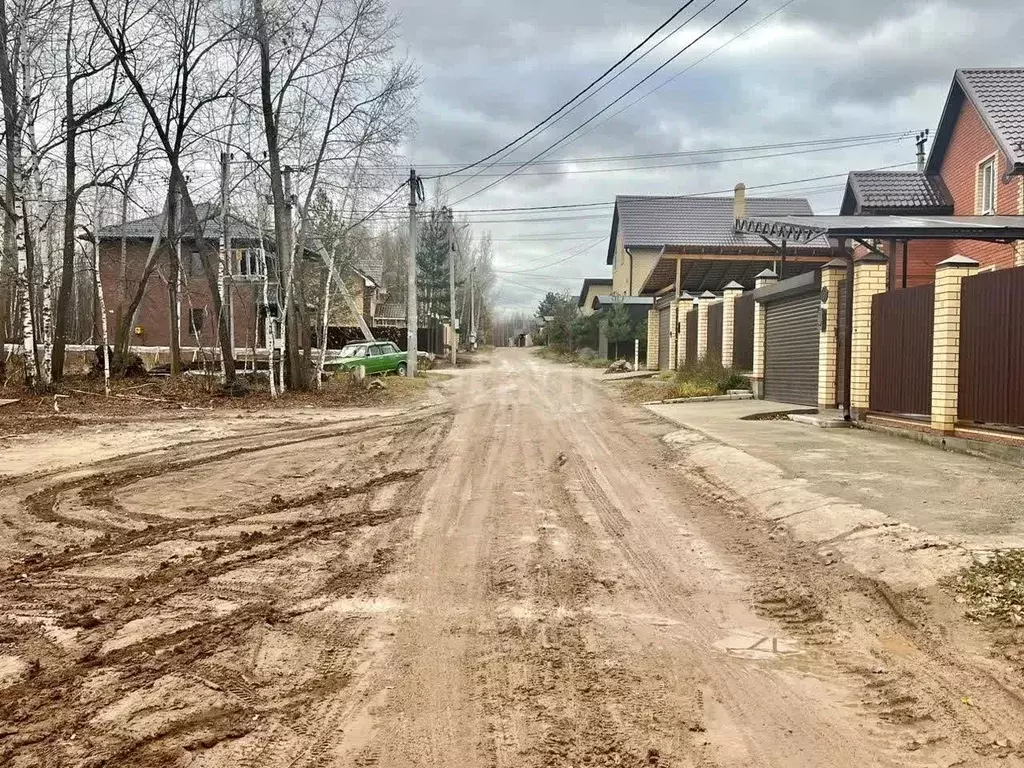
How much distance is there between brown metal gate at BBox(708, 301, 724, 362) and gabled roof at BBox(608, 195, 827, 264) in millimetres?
24246

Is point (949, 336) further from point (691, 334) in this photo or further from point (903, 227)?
point (691, 334)

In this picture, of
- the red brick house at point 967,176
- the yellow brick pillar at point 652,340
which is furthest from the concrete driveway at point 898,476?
the yellow brick pillar at point 652,340

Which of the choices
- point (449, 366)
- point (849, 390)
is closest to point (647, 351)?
point (449, 366)

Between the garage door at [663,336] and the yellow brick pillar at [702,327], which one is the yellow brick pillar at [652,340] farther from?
the yellow brick pillar at [702,327]

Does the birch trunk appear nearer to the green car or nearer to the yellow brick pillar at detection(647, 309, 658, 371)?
the green car

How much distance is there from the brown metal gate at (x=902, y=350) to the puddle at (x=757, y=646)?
7848mm

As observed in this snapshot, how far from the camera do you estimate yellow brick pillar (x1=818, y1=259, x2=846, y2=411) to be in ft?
47.0


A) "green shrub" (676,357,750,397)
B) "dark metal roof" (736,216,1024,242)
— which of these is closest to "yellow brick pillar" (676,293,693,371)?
"green shrub" (676,357,750,397)

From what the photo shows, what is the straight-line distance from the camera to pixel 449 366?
4175cm

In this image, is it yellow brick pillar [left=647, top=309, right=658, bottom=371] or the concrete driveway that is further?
yellow brick pillar [left=647, top=309, right=658, bottom=371]

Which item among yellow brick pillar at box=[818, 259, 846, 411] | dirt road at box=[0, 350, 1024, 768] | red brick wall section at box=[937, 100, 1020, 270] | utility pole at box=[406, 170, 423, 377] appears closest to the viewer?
dirt road at box=[0, 350, 1024, 768]

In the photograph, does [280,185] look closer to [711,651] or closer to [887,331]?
[887,331]

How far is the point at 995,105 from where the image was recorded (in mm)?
20312

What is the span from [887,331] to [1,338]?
865 inches
